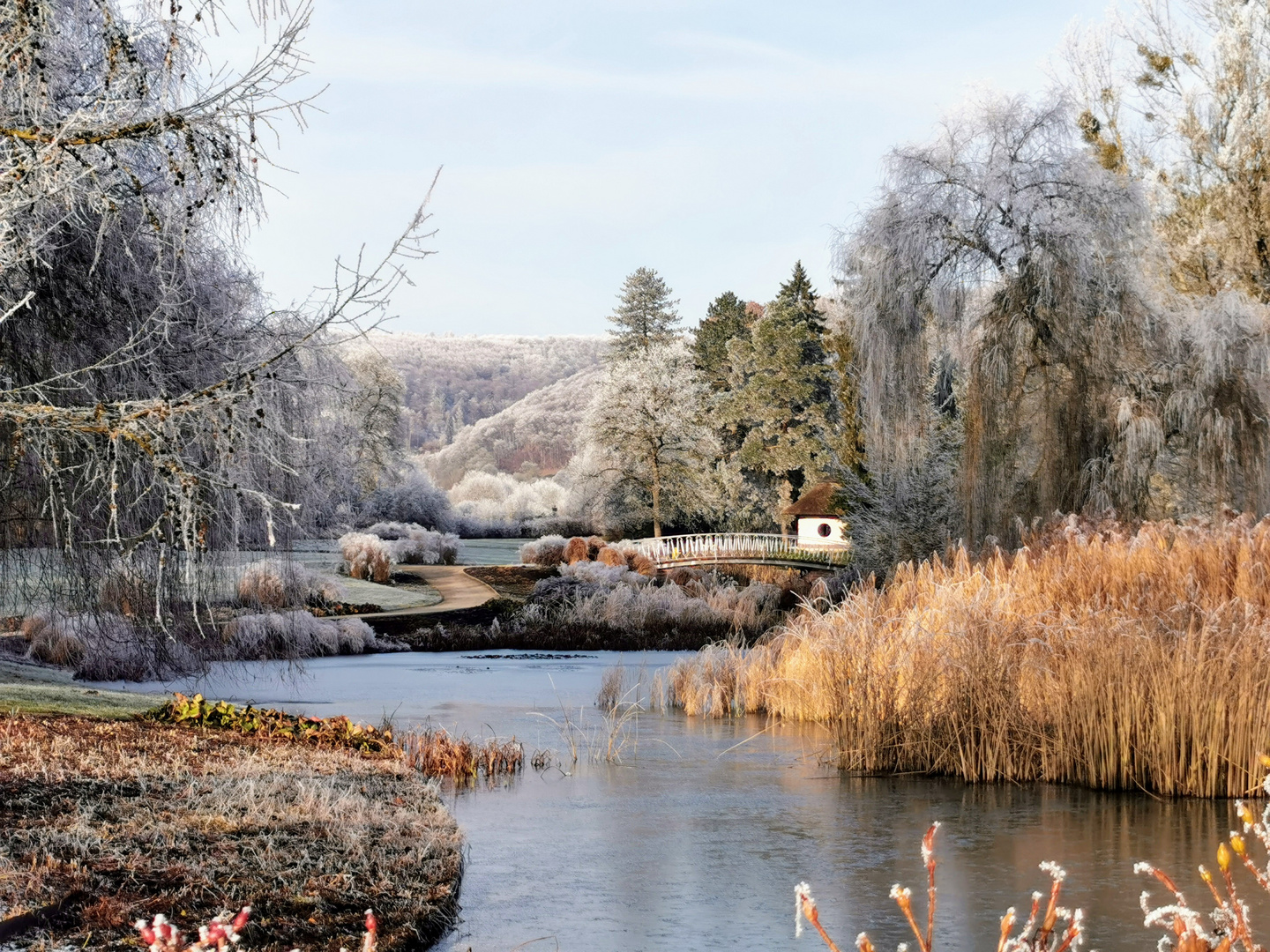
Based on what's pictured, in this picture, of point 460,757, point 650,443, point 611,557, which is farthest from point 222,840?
point 650,443

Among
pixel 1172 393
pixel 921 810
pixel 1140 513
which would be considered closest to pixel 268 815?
pixel 921 810

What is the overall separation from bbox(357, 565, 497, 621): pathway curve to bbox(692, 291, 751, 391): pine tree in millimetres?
16946

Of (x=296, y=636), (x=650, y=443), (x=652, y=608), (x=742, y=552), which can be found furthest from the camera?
(x=650, y=443)

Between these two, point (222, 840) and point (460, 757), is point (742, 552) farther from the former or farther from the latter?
point (222, 840)

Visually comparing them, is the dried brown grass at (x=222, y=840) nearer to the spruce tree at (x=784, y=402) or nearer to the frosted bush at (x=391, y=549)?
the frosted bush at (x=391, y=549)

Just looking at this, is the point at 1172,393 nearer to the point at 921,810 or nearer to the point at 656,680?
the point at 656,680

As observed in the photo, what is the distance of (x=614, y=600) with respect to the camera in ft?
71.2

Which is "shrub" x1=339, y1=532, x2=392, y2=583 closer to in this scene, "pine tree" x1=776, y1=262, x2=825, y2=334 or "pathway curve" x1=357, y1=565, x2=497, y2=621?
"pathway curve" x1=357, y1=565, x2=497, y2=621

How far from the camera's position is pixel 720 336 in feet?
147

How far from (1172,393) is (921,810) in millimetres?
12193

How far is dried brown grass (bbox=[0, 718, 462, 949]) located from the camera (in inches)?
180

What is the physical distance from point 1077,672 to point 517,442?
6565cm

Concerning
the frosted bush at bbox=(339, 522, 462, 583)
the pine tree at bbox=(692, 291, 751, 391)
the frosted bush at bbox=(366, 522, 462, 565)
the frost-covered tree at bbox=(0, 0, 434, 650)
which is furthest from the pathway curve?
the pine tree at bbox=(692, 291, 751, 391)

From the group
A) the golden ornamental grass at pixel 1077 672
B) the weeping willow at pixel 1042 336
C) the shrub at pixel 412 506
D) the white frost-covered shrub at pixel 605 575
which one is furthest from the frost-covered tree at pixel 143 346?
the shrub at pixel 412 506
